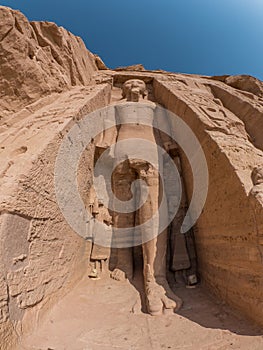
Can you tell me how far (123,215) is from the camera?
429 centimetres

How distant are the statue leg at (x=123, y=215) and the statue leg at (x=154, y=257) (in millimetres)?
355

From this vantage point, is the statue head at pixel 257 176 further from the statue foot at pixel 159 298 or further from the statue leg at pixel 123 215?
the statue leg at pixel 123 215

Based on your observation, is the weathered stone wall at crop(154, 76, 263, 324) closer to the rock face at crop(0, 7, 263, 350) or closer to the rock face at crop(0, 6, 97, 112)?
the rock face at crop(0, 7, 263, 350)

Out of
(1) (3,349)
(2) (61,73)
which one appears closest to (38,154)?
(1) (3,349)

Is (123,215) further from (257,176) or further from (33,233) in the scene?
(257,176)

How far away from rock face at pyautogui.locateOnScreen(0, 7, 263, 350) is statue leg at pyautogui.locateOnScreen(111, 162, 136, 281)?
1.72 feet

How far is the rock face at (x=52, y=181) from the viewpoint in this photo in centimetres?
222

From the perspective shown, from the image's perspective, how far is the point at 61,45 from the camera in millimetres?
5426

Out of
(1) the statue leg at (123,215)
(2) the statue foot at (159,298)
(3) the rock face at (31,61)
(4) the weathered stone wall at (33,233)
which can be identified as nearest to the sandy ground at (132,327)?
(2) the statue foot at (159,298)

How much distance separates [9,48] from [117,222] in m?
3.47

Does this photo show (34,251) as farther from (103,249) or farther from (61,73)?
(61,73)

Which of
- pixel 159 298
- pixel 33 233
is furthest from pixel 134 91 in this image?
pixel 159 298

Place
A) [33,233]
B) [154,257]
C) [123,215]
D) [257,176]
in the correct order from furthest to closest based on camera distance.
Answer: [123,215]
[154,257]
[257,176]
[33,233]

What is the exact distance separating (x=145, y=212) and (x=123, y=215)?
22.3 inches
